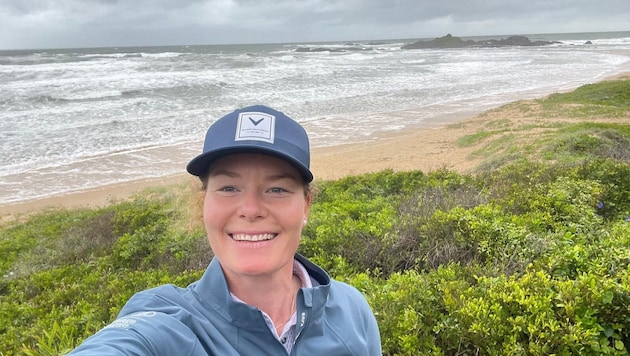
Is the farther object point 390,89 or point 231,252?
point 390,89

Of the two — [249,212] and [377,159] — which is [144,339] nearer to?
[249,212]

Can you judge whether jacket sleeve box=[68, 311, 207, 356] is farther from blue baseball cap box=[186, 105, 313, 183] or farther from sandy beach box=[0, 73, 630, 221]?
sandy beach box=[0, 73, 630, 221]

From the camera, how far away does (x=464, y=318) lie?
8.80ft

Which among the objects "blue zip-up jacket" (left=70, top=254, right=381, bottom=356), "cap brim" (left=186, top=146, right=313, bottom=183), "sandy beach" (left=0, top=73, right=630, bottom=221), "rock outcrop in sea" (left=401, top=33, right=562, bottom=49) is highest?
"rock outcrop in sea" (left=401, top=33, right=562, bottom=49)

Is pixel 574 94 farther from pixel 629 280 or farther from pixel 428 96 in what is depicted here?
pixel 629 280

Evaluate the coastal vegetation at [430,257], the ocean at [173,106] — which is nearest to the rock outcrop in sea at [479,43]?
the ocean at [173,106]

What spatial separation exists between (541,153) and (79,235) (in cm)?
924

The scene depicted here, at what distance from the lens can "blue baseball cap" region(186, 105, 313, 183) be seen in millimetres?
1621

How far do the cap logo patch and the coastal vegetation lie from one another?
63cm

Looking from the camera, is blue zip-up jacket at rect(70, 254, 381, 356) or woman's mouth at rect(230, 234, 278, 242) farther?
woman's mouth at rect(230, 234, 278, 242)

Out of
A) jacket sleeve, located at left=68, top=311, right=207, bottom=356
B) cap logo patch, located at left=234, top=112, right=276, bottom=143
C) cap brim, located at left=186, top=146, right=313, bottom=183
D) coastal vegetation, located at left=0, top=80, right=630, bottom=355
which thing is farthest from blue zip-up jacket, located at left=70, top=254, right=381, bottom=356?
coastal vegetation, located at left=0, top=80, right=630, bottom=355

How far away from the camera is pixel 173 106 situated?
944 inches

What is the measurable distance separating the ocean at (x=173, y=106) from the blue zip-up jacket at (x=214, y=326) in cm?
1191

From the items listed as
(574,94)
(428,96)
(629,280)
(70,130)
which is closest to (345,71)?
(428,96)
